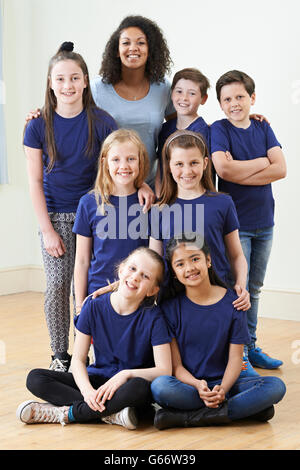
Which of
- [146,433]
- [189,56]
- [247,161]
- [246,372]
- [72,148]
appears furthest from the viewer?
[189,56]

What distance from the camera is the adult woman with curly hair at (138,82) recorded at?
2.88 metres

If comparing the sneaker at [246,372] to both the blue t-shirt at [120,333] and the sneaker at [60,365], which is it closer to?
the blue t-shirt at [120,333]

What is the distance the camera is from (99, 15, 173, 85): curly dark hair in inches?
114

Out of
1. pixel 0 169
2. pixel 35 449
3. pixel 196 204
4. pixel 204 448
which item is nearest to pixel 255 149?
pixel 196 204

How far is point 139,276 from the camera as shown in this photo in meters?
2.36

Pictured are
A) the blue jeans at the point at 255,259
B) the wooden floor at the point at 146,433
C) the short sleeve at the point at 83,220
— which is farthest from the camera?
the blue jeans at the point at 255,259

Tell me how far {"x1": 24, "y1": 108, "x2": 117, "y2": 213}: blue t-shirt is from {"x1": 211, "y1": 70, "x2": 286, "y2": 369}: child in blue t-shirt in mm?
463

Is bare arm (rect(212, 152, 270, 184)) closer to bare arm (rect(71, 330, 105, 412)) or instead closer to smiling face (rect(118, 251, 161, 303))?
smiling face (rect(118, 251, 161, 303))

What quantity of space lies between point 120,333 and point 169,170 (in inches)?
24.2

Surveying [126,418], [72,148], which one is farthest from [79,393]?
[72,148]

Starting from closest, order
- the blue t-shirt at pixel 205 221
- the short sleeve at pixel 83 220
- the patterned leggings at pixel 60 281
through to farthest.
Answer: the blue t-shirt at pixel 205 221 < the short sleeve at pixel 83 220 < the patterned leggings at pixel 60 281

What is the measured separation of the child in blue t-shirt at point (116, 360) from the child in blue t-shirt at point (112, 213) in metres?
0.16

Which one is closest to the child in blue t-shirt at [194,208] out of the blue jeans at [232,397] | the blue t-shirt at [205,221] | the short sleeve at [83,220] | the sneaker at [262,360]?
the blue t-shirt at [205,221]

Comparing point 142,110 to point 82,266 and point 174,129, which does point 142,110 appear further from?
point 82,266
